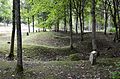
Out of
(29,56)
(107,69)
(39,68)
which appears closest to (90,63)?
(107,69)

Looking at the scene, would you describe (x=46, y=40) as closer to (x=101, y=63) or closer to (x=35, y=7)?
(x=35, y=7)

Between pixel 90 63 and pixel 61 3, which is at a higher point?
pixel 61 3

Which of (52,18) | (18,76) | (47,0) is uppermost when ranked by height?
(47,0)

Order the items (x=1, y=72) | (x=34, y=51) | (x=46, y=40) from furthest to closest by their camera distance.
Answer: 1. (x=46, y=40)
2. (x=34, y=51)
3. (x=1, y=72)

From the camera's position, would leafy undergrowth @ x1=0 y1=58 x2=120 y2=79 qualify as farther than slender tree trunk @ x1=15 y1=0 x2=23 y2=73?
No

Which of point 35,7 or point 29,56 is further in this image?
point 35,7

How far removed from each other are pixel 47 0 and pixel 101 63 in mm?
10862

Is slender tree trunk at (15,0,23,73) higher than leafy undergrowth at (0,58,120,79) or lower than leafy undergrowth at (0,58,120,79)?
higher

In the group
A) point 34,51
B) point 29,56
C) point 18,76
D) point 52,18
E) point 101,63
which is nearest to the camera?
point 18,76

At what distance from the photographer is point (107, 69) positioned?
42.2 feet

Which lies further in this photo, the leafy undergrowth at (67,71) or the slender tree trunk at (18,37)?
the slender tree trunk at (18,37)

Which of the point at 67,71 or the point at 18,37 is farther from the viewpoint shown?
the point at 67,71

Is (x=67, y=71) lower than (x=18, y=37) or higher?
lower

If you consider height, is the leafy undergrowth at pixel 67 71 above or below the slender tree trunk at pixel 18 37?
below
